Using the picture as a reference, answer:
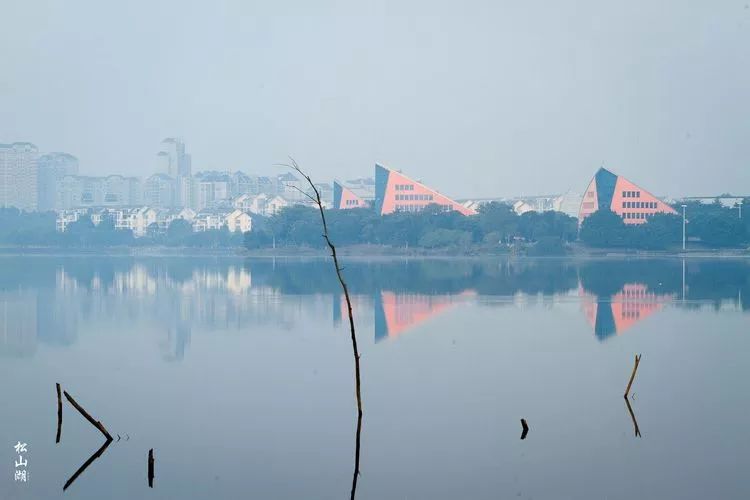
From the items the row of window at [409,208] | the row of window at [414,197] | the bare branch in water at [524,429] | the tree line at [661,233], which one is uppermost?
the row of window at [414,197]

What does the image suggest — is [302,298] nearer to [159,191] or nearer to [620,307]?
[620,307]

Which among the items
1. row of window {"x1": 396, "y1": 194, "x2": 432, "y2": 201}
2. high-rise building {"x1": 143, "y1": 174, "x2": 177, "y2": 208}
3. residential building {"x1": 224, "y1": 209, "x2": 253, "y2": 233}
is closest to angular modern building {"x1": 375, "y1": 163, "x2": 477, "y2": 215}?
row of window {"x1": 396, "y1": 194, "x2": 432, "y2": 201}

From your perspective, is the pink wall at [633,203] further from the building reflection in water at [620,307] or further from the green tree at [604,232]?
the building reflection in water at [620,307]

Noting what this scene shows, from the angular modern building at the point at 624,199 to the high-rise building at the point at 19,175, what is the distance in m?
49.2

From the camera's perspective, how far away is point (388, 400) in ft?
22.7

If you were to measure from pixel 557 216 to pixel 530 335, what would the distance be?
33.9 metres

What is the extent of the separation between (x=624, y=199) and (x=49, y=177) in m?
54.4

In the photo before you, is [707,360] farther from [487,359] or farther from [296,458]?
[296,458]

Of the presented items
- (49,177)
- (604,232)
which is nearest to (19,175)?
Result: (49,177)

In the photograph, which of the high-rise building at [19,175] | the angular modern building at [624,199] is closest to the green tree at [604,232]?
the angular modern building at [624,199]

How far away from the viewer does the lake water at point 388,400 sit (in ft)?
16.7

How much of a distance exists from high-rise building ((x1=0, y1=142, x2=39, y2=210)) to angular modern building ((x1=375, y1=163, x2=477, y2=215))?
39.5 meters

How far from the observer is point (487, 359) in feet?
29.0

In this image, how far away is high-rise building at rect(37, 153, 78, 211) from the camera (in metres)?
87.0
